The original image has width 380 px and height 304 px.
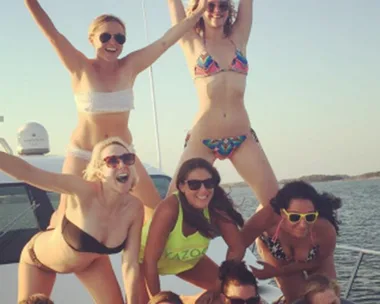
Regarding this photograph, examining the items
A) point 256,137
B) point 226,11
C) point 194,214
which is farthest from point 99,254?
point 226,11

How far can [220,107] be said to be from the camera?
423 centimetres

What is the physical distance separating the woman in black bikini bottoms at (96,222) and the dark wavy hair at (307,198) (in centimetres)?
95

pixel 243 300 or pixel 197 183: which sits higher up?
pixel 197 183

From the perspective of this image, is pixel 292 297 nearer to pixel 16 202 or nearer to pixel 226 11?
pixel 226 11

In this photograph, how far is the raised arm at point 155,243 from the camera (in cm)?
337

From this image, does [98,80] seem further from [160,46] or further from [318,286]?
[318,286]

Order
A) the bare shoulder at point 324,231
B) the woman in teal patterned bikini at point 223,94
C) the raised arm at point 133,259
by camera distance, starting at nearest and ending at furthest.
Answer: the raised arm at point 133,259, the bare shoulder at point 324,231, the woman in teal patterned bikini at point 223,94

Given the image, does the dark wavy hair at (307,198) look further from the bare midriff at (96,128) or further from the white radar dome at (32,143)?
the white radar dome at (32,143)

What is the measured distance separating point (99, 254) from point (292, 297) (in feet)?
4.83

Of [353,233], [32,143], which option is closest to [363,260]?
[353,233]

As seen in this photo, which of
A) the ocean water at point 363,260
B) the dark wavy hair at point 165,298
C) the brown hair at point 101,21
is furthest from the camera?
the ocean water at point 363,260

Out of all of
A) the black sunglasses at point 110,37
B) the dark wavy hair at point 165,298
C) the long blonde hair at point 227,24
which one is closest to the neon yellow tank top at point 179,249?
the dark wavy hair at point 165,298

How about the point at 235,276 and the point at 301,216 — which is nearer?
the point at 235,276

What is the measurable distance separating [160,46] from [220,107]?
27.4 inches
